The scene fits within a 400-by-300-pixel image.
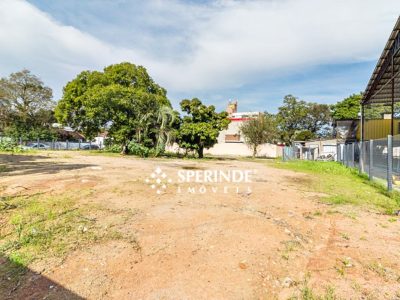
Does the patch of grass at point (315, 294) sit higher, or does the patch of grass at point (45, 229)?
the patch of grass at point (45, 229)

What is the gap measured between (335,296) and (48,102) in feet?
136

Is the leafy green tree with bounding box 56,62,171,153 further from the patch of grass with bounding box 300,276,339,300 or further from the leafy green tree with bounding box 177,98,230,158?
the patch of grass with bounding box 300,276,339,300

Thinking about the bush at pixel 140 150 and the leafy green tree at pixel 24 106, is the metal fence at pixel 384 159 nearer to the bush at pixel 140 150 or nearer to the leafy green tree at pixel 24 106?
the bush at pixel 140 150

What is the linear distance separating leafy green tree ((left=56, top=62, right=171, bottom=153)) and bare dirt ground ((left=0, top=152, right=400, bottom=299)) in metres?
16.7

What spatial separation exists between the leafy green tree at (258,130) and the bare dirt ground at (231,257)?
24479 mm

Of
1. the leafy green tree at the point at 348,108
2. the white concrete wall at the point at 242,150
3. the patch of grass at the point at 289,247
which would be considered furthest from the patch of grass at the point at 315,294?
the leafy green tree at the point at 348,108

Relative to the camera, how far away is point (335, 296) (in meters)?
A: 2.28

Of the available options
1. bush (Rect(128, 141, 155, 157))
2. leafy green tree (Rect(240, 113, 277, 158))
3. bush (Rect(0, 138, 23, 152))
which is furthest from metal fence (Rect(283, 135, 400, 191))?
bush (Rect(0, 138, 23, 152))

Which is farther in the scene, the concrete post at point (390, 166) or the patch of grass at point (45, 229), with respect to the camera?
the concrete post at point (390, 166)

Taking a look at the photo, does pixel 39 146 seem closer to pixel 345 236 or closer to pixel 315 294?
pixel 345 236

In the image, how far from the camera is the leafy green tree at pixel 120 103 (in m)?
20.7

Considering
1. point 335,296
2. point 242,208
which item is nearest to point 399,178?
point 242,208

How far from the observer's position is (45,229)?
3.62 metres

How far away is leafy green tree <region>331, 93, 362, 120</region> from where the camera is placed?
42.9m
